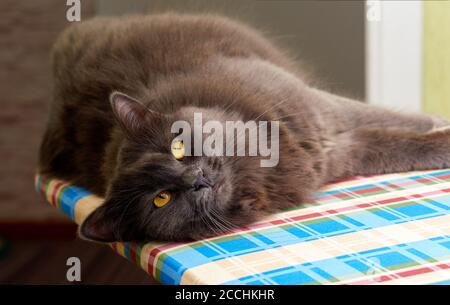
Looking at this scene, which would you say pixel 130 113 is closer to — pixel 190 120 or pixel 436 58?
pixel 190 120

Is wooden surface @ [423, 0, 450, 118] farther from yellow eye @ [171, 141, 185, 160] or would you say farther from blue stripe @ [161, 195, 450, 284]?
yellow eye @ [171, 141, 185, 160]

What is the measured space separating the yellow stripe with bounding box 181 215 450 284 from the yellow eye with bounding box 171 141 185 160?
24 centimetres

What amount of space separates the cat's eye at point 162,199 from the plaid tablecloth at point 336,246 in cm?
8

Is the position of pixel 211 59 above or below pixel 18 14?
below

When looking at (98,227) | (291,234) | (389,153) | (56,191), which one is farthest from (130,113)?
(389,153)

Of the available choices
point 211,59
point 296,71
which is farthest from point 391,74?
point 211,59

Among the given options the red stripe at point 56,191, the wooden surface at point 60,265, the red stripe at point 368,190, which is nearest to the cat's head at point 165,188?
the red stripe at point 368,190

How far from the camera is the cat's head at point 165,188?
3.91 feet

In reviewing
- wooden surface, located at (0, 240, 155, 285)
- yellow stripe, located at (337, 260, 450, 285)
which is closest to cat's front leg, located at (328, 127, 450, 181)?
yellow stripe, located at (337, 260, 450, 285)

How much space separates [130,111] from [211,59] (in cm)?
40

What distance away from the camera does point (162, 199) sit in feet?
4.00

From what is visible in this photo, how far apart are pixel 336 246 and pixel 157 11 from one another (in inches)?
48.6

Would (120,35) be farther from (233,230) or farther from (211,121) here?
(233,230)

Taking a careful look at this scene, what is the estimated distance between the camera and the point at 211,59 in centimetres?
161
